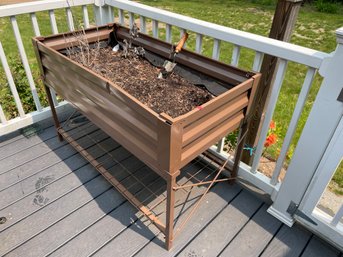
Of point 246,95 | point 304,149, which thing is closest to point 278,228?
point 304,149

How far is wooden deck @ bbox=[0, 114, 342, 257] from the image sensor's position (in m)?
1.72

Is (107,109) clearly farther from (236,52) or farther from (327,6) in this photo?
(327,6)

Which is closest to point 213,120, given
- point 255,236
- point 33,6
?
point 255,236

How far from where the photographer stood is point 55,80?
6.64 feet

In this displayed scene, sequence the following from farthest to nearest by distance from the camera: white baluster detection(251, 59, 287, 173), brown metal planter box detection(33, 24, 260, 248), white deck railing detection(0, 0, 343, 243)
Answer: white baluster detection(251, 59, 287, 173) < white deck railing detection(0, 0, 343, 243) < brown metal planter box detection(33, 24, 260, 248)

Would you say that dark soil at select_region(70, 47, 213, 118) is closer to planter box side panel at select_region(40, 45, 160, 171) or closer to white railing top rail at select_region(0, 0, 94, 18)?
planter box side panel at select_region(40, 45, 160, 171)

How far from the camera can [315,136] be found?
4.98 ft

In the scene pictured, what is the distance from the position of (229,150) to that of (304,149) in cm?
85

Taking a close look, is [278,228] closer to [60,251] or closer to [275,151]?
[275,151]

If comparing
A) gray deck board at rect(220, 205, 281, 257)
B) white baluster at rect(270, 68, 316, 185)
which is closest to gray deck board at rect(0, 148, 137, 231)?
gray deck board at rect(220, 205, 281, 257)

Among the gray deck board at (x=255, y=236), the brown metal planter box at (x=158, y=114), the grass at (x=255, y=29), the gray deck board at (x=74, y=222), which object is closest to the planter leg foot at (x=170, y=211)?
the brown metal planter box at (x=158, y=114)

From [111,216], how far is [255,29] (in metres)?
5.64

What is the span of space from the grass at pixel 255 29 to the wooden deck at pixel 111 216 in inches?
31.9

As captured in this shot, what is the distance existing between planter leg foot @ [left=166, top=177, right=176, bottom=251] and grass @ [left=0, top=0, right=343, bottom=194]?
48.5 inches
